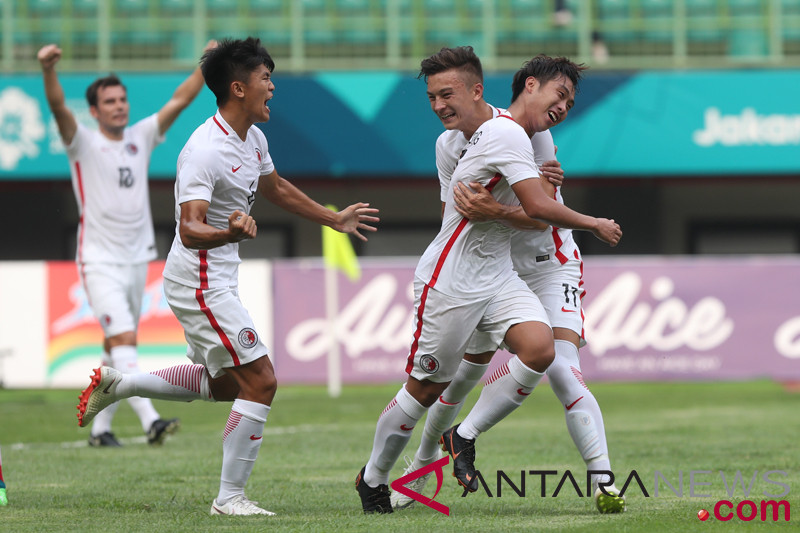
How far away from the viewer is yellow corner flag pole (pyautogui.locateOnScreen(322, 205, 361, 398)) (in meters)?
14.6

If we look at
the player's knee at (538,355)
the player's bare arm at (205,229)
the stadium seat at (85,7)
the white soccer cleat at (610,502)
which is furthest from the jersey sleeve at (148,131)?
the stadium seat at (85,7)

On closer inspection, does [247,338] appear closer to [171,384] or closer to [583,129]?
[171,384]

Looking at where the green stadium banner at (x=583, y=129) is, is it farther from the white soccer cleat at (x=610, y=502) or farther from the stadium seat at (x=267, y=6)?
the white soccer cleat at (x=610, y=502)

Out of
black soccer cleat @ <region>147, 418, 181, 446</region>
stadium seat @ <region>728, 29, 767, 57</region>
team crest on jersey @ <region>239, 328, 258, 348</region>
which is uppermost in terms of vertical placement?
stadium seat @ <region>728, 29, 767, 57</region>

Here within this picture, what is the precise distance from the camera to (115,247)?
8.65 meters

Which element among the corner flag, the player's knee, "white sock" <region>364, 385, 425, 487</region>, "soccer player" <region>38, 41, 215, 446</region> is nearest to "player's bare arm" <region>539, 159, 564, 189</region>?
the player's knee

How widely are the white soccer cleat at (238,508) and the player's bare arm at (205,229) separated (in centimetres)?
109

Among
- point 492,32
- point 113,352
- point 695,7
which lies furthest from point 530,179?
point 695,7

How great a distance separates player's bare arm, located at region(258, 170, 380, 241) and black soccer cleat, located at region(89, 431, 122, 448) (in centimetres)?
331

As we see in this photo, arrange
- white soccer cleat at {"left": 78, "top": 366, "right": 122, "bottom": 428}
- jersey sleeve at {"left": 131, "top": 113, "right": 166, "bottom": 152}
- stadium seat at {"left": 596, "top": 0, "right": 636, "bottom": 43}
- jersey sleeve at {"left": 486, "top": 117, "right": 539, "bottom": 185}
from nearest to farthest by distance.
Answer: jersey sleeve at {"left": 486, "top": 117, "right": 539, "bottom": 185} → white soccer cleat at {"left": 78, "top": 366, "right": 122, "bottom": 428} → jersey sleeve at {"left": 131, "top": 113, "right": 166, "bottom": 152} → stadium seat at {"left": 596, "top": 0, "right": 636, "bottom": 43}

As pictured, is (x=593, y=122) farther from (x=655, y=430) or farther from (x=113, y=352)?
(x=113, y=352)

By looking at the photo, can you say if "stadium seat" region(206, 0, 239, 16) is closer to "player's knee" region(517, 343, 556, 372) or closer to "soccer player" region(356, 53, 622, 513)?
"soccer player" region(356, 53, 622, 513)

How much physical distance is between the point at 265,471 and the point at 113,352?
75.4 inches

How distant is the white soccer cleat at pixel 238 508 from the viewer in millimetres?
5152
